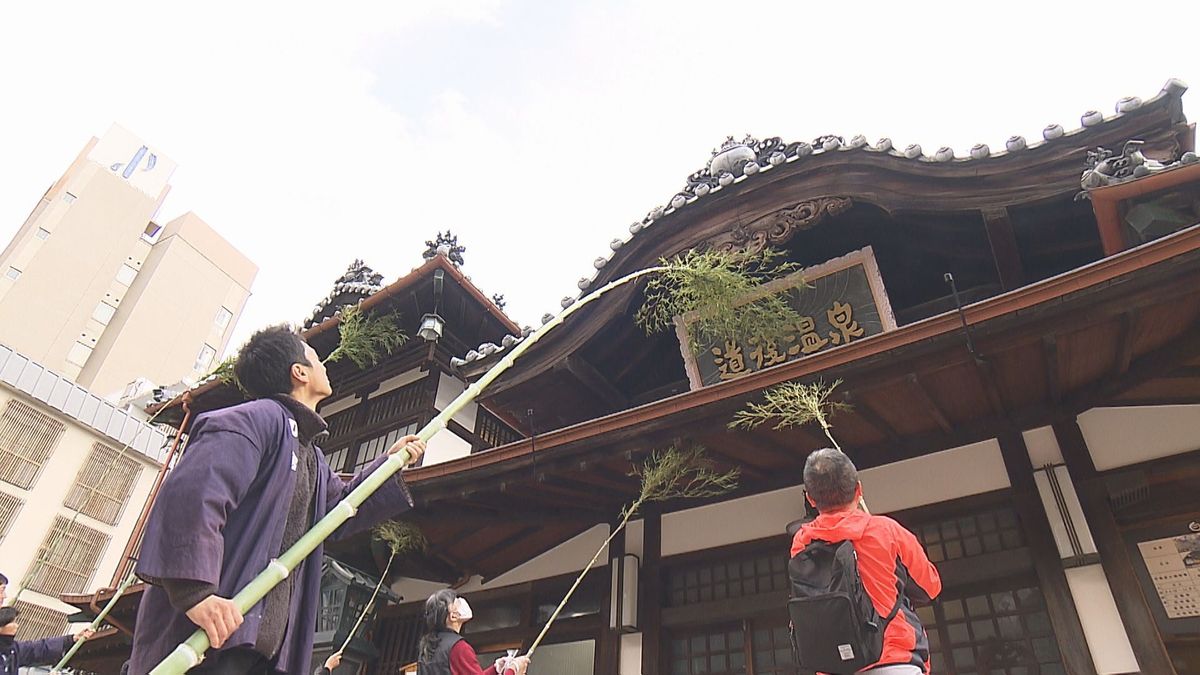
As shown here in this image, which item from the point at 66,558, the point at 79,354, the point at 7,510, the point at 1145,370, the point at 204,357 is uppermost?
the point at 204,357

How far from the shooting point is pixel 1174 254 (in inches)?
151

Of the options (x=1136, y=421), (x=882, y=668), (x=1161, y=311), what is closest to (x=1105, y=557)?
(x=1136, y=421)

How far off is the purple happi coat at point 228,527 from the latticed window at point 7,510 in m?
36.8

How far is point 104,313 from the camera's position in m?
50.0

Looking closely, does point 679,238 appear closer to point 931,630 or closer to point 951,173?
point 951,173

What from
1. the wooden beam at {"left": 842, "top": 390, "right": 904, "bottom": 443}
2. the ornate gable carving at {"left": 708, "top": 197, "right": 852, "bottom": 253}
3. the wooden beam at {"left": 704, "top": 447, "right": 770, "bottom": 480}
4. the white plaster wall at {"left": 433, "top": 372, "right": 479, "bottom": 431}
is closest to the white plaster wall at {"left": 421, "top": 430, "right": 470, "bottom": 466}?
the white plaster wall at {"left": 433, "top": 372, "right": 479, "bottom": 431}

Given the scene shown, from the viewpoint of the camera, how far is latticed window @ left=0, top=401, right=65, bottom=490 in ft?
98.6

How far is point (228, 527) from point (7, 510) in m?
37.3

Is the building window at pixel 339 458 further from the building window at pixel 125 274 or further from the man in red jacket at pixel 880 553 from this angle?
the building window at pixel 125 274

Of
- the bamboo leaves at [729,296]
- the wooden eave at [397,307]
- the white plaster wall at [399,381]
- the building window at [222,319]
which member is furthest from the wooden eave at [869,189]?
the building window at [222,319]

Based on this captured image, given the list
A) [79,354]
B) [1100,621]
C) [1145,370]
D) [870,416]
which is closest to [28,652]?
[870,416]

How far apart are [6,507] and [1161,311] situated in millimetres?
39531

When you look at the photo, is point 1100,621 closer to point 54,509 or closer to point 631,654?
point 631,654

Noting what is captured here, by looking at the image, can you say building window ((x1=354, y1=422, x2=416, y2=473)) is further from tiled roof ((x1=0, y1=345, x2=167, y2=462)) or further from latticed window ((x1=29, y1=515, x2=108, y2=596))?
latticed window ((x1=29, y1=515, x2=108, y2=596))
